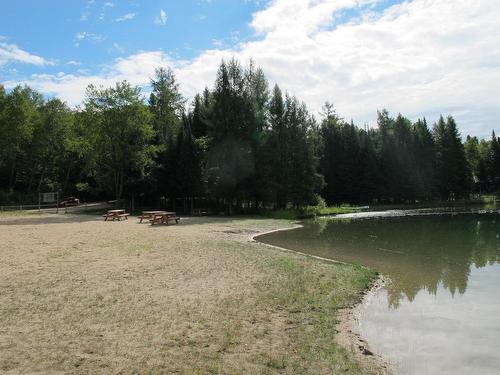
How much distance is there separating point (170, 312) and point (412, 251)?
14854mm

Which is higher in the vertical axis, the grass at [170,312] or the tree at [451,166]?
the tree at [451,166]

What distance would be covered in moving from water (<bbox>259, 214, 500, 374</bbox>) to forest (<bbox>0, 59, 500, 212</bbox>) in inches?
940

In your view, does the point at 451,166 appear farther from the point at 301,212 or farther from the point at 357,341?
the point at 357,341

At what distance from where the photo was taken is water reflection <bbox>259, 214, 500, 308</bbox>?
1362 cm

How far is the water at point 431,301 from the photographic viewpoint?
7.57 m

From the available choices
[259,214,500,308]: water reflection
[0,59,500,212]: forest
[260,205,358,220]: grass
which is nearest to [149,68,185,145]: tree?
[0,59,500,212]: forest

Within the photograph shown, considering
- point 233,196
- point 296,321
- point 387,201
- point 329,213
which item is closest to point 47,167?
point 233,196

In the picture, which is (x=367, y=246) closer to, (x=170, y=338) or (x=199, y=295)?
(x=199, y=295)

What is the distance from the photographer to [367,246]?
22.1 m

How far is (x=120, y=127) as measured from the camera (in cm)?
4559

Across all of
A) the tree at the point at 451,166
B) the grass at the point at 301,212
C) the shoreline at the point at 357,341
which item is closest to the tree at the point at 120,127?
the grass at the point at 301,212

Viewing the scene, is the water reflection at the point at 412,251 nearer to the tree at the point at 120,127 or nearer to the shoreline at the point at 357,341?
the shoreline at the point at 357,341

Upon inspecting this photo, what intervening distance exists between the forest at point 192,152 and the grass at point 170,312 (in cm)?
3106

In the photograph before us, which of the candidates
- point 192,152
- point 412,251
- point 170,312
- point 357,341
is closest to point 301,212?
point 192,152
